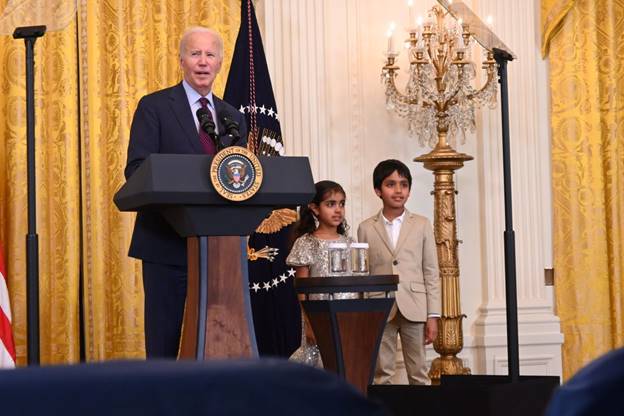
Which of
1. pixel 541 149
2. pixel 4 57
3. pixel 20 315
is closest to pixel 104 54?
pixel 4 57

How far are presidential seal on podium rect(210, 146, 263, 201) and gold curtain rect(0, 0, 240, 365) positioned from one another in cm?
269

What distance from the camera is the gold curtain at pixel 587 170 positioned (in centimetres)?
679

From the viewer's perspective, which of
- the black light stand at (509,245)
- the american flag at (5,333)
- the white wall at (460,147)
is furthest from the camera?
the white wall at (460,147)

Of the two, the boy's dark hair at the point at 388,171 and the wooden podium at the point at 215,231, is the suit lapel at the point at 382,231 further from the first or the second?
the wooden podium at the point at 215,231

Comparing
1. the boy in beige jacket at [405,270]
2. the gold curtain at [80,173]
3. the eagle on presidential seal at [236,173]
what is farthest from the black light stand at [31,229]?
the boy in beige jacket at [405,270]

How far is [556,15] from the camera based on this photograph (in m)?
6.85

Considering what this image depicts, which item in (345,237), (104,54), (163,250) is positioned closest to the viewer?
(163,250)

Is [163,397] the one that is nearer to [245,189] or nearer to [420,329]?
[245,189]

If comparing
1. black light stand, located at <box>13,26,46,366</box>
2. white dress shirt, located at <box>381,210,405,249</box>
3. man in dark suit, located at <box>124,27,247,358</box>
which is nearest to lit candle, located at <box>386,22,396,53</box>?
white dress shirt, located at <box>381,210,405,249</box>

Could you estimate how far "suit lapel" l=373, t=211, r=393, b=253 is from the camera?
18.4 feet

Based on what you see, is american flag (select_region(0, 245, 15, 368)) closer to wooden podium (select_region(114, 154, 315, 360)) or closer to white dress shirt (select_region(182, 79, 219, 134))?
white dress shirt (select_region(182, 79, 219, 134))

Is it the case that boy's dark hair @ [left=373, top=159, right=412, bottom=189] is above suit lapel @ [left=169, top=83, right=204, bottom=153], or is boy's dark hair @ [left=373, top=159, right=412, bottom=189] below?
below

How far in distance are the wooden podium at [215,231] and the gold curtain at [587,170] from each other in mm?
4001

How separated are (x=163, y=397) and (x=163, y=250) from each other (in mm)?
2851
